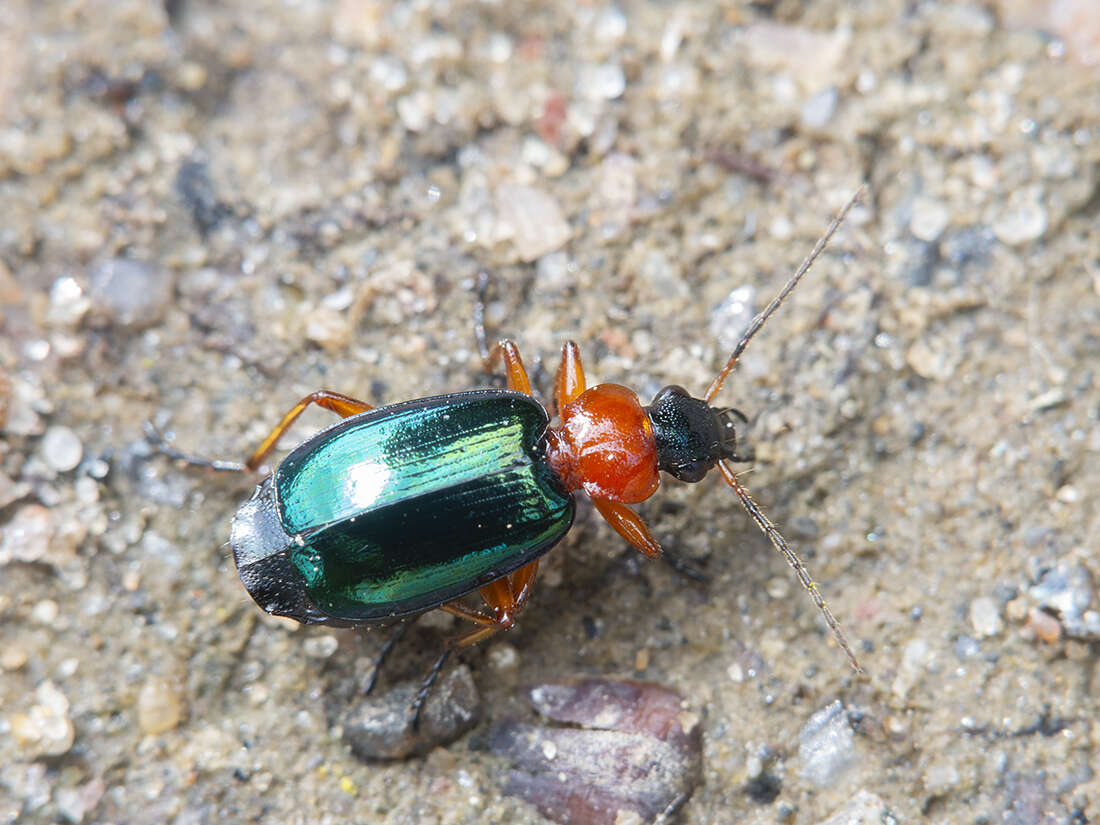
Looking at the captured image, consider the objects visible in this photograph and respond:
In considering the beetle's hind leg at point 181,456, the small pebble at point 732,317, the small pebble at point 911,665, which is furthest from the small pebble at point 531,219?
the small pebble at point 911,665

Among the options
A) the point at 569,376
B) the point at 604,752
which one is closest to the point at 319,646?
the point at 604,752

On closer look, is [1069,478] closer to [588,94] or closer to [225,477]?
[588,94]

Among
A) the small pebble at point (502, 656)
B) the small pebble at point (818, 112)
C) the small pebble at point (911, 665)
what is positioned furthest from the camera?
Result: the small pebble at point (818, 112)

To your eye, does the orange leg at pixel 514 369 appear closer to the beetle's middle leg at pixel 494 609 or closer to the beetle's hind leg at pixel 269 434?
the beetle's hind leg at pixel 269 434

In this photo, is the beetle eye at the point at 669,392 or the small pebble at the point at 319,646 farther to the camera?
the small pebble at the point at 319,646

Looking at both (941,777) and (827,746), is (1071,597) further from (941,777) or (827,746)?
(827,746)

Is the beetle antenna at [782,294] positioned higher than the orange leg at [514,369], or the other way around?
the beetle antenna at [782,294]

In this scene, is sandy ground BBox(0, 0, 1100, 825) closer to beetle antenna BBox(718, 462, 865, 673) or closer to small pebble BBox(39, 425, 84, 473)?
small pebble BBox(39, 425, 84, 473)

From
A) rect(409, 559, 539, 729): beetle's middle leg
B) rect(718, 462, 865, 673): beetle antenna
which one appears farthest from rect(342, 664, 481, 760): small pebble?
rect(718, 462, 865, 673): beetle antenna
